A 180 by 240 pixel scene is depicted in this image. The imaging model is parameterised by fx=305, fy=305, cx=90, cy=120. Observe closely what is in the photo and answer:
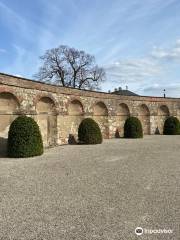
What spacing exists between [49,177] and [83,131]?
9539mm

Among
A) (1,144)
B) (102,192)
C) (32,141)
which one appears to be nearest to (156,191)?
(102,192)

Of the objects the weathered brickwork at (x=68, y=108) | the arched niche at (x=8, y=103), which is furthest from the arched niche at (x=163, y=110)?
the arched niche at (x=8, y=103)

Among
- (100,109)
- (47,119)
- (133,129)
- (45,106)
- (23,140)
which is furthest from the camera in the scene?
(100,109)

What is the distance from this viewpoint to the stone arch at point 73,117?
18.7 metres

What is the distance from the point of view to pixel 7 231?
4.33 meters

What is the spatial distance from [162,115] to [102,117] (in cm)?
848

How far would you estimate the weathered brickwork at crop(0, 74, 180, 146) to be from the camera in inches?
543

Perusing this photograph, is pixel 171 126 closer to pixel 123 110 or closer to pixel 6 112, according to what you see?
pixel 123 110

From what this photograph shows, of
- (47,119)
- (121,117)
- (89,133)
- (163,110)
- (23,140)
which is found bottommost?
(23,140)

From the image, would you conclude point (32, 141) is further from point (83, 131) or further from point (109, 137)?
point (109, 137)

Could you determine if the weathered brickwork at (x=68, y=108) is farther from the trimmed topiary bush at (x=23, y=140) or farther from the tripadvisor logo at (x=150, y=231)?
the tripadvisor logo at (x=150, y=231)

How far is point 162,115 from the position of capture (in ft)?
93.8

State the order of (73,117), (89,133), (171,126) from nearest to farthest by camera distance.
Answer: (89,133), (73,117), (171,126)

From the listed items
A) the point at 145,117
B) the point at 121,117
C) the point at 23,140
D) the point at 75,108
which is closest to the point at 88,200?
the point at 23,140
